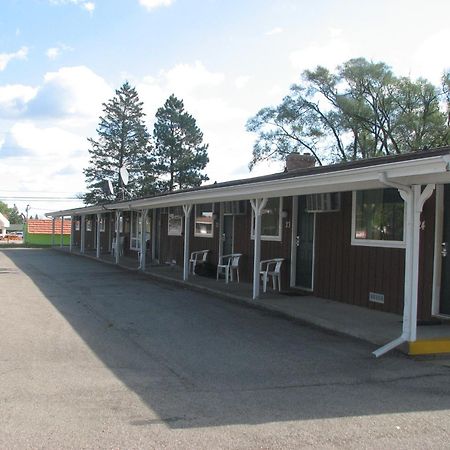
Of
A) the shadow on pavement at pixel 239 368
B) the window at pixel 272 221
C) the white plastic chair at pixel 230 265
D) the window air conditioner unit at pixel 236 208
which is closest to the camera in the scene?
the shadow on pavement at pixel 239 368

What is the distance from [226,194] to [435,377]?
624 cm

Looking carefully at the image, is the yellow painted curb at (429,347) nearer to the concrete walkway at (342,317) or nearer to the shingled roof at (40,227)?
the concrete walkway at (342,317)

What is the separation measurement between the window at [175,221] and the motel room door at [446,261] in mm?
11502

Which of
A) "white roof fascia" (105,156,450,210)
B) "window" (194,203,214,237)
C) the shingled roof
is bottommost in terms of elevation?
the shingled roof

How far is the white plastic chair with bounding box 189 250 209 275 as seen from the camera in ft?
53.3

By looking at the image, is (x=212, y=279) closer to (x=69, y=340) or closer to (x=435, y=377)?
(x=69, y=340)

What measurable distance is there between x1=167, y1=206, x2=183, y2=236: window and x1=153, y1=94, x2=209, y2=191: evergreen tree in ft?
107

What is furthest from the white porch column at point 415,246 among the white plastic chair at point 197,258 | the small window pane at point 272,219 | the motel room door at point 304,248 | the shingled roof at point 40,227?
the shingled roof at point 40,227

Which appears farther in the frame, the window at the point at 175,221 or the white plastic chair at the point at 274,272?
the window at the point at 175,221

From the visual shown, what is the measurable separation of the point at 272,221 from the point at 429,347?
6499mm

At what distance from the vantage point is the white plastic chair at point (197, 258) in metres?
16.2

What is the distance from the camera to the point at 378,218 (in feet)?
31.8

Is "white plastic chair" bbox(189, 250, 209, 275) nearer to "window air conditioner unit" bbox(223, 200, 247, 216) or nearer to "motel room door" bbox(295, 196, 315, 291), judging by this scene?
"window air conditioner unit" bbox(223, 200, 247, 216)

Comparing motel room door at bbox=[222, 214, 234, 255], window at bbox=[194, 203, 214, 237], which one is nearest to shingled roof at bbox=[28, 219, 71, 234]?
window at bbox=[194, 203, 214, 237]
